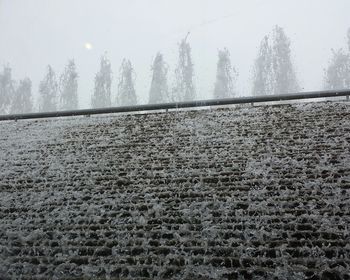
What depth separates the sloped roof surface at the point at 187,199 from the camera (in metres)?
4.33

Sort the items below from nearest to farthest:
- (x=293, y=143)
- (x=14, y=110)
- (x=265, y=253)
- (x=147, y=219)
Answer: (x=265, y=253) < (x=147, y=219) < (x=293, y=143) < (x=14, y=110)

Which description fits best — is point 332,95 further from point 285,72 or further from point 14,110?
point 14,110

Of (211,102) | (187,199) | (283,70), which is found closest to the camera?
(187,199)

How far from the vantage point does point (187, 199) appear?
17.8 ft

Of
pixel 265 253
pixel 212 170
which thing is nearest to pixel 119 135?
pixel 212 170

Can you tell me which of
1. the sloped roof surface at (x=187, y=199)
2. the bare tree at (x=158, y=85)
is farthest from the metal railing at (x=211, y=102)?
the bare tree at (x=158, y=85)

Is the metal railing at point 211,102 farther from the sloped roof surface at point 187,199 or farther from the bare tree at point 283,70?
the bare tree at point 283,70

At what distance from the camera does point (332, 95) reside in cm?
875

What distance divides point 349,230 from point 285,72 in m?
29.3

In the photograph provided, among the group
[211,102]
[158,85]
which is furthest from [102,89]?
[211,102]

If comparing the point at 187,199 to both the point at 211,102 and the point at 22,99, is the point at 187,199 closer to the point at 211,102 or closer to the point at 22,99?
the point at 211,102

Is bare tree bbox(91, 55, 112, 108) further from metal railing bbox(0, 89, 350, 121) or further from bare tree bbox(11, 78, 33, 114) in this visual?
metal railing bbox(0, 89, 350, 121)

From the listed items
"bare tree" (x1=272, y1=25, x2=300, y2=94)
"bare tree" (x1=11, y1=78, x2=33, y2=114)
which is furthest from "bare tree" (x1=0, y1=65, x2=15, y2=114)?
"bare tree" (x1=272, y1=25, x2=300, y2=94)

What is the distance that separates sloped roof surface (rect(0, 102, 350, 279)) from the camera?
4332 mm
